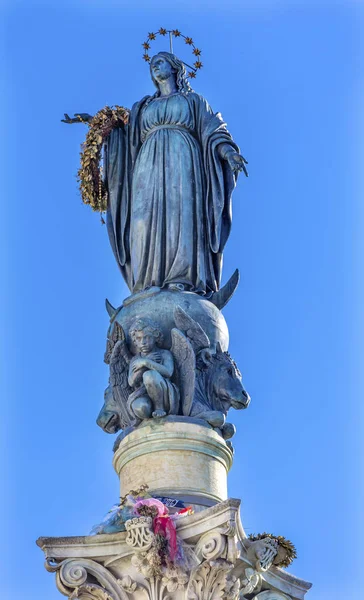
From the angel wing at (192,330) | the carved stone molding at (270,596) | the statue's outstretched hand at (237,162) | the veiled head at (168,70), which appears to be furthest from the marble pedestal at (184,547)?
the veiled head at (168,70)

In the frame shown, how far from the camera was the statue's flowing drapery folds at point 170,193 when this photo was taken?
20766 millimetres

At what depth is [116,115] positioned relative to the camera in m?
22.3

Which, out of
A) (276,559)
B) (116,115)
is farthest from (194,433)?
(116,115)

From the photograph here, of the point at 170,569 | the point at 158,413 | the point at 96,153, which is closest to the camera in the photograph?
the point at 170,569

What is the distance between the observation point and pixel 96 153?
22.2 metres

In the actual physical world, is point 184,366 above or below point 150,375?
above

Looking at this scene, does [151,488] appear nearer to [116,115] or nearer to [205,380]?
[205,380]

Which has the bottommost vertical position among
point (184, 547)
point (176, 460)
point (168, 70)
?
point (184, 547)

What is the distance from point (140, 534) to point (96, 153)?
714cm

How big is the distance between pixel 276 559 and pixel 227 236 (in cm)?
550

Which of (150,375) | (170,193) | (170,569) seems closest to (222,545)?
(170,569)

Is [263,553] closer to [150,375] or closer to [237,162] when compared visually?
[150,375]

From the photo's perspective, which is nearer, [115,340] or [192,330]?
[192,330]

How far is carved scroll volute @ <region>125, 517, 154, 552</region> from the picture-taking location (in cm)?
1712
